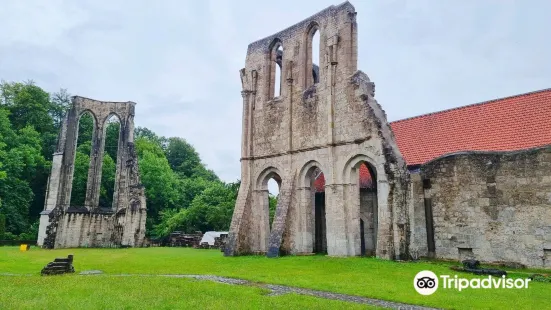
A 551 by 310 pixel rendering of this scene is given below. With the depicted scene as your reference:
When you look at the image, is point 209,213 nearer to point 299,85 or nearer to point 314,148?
point 299,85

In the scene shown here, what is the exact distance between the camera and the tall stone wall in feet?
46.0

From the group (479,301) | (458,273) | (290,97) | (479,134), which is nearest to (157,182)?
(290,97)

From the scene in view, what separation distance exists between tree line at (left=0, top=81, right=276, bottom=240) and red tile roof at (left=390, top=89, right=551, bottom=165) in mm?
16352

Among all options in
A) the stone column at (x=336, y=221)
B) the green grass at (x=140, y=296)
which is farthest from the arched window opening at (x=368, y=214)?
the green grass at (x=140, y=296)

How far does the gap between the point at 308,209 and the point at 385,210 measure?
443 centimetres

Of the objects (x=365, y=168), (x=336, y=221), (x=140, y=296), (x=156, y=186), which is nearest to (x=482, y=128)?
(x=365, y=168)

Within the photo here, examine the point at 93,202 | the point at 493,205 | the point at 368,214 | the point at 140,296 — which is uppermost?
the point at 93,202

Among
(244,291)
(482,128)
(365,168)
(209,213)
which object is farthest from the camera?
(209,213)

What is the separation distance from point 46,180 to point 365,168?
103ft

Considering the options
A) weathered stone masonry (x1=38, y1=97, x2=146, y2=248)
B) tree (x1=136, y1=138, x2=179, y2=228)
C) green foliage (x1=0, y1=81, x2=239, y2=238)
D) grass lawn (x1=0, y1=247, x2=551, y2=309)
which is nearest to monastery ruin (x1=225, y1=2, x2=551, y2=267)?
grass lawn (x1=0, y1=247, x2=551, y2=309)

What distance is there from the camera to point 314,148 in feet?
63.2

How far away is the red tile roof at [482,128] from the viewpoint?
1728 cm

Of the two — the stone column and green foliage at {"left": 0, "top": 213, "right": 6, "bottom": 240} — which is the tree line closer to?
green foliage at {"left": 0, "top": 213, "right": 6, "bottom": 240}

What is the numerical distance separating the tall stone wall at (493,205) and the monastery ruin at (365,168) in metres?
0.04
